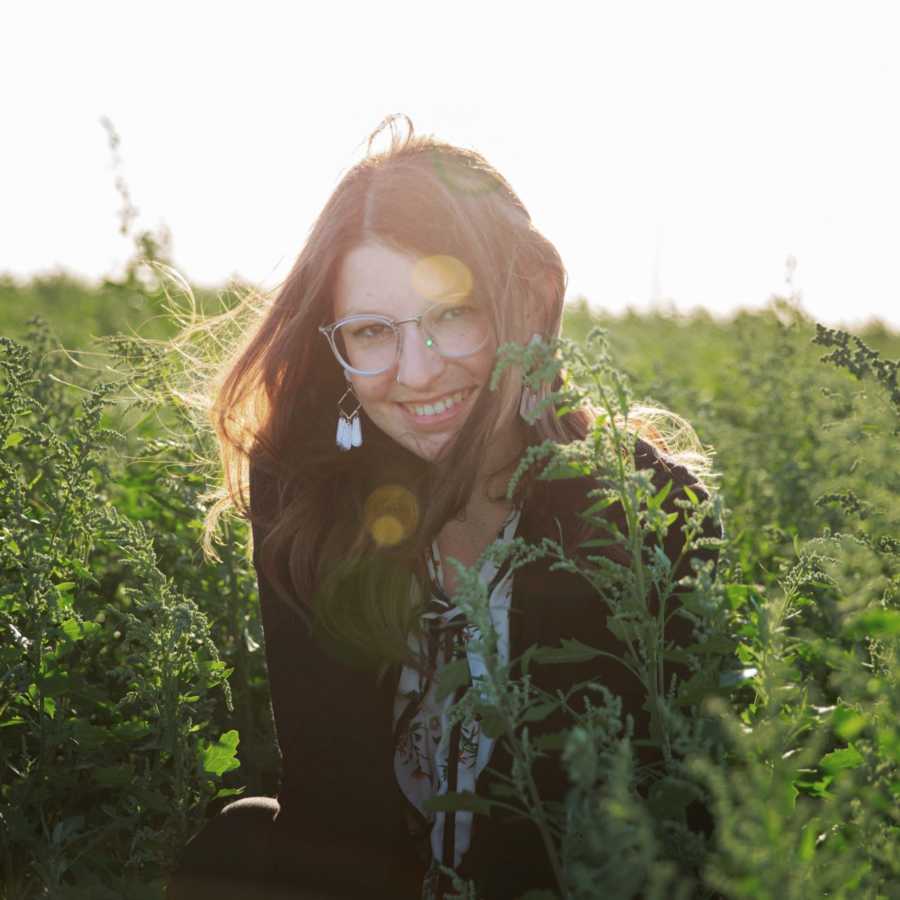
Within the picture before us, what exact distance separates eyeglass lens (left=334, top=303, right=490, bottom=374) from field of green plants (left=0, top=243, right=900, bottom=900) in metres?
0.74

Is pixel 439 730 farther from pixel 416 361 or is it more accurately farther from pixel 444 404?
pixel 416 361

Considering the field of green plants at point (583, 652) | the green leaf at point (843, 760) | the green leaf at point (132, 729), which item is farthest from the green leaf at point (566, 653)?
the green leaf at point (132, 729)

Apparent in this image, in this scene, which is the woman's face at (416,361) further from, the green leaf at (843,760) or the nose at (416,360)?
the green leaf at (843,760)

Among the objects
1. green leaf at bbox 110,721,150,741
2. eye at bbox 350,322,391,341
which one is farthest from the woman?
green leaf at bbox 110,721,150,741

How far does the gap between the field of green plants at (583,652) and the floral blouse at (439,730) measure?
36cm

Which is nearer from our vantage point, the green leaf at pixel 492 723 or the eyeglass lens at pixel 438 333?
the green leaf at pixel 492 723

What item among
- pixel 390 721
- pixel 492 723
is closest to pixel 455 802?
pixel 492 723

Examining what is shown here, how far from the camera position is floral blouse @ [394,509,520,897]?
2.77 meters

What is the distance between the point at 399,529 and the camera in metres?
2.99

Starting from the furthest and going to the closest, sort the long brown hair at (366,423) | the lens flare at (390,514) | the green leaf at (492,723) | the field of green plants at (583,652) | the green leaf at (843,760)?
the lens flare at (390,514)
the long brown hair at (366,423)
the green leaf at (843,760)
the green leaf at (492,723)
the field of green plants at (583,652)

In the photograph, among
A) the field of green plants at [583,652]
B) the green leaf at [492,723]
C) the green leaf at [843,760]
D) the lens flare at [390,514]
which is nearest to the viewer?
the field of green plants at [583,652]

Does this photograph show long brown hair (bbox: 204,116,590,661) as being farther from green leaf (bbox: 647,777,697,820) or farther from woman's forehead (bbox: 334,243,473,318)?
green leaf (bbox: 647,777,697,820)

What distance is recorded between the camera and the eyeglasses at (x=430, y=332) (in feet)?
8.86

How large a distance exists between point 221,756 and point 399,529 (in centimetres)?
78
